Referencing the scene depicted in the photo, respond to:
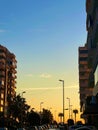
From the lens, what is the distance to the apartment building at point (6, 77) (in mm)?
167375

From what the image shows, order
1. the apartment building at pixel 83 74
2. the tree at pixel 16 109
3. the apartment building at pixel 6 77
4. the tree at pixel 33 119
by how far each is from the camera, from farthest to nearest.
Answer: the apartment building at pixel 6 77
the apartment building at pixel 83 74
the tree at pixel 33 119
the tree at pixel 16 109

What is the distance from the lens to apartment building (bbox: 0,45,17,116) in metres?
167

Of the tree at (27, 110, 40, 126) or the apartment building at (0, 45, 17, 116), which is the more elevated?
the apartment building at (0, 45, 17, 116)

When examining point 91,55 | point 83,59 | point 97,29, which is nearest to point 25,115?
point 83,59

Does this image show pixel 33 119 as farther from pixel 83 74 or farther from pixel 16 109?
pixel 83 74

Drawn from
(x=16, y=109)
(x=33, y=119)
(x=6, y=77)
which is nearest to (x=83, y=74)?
(x=33, y=119)

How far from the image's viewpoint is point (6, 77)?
178 m

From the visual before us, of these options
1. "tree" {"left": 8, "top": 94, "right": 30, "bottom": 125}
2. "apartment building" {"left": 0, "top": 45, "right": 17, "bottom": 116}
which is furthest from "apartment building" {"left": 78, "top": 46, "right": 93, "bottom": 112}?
"apartment building" {"left": 0, "top": 45, "right": 17, "bottom": 116}

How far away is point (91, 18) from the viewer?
2594 inches

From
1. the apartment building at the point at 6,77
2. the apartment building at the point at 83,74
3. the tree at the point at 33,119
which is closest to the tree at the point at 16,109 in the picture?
the tree at the point at 33,119

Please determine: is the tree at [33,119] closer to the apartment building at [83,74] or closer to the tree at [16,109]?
the tree at [16,109]

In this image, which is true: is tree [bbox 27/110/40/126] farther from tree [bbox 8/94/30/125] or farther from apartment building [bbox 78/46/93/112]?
apartment building [bbox 78/46/93/112]

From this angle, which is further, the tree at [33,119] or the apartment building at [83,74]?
the apartment building at [83,74]

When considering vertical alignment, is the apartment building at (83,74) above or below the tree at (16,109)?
above
